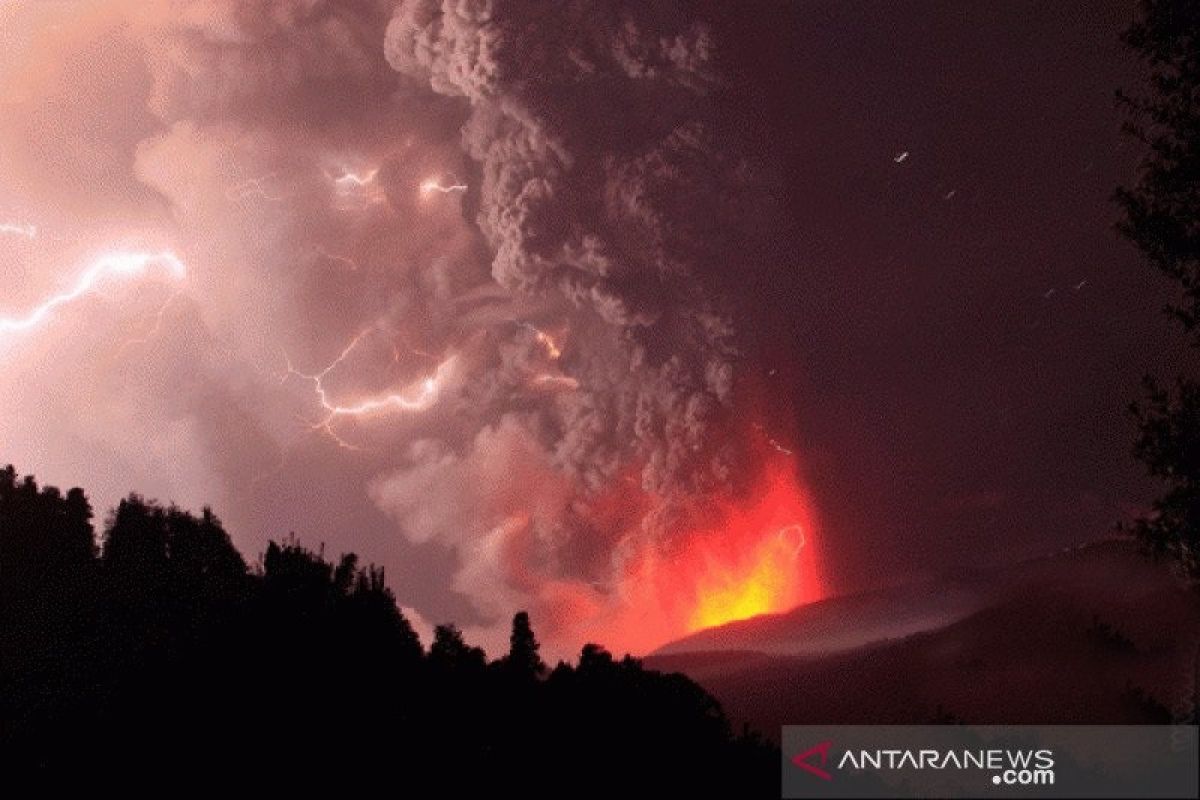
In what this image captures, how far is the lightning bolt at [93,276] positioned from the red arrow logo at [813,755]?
131 ft

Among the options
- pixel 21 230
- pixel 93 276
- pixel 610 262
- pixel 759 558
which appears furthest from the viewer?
pixel 93 276

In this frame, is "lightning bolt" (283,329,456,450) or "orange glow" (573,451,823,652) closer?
"orange glow" (573,451,823,652)

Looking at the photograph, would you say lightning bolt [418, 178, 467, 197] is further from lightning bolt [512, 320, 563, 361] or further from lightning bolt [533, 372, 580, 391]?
lightning bolt [533, 372, 580, 391]

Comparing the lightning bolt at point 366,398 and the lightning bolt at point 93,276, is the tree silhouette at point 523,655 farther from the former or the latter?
the lightning bolt at point 93,276

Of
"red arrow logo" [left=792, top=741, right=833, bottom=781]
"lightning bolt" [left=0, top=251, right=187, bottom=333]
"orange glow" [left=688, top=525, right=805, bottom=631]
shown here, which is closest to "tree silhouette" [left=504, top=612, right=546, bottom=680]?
"red arrow logo" [left=792, top=741, right=833, bottom=781]

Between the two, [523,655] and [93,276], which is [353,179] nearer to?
[93,276]

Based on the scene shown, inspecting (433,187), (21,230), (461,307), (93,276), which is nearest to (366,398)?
(461,307)

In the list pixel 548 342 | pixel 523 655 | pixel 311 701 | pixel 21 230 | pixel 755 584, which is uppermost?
pixel 21 230

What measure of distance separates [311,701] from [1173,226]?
11.1 meters

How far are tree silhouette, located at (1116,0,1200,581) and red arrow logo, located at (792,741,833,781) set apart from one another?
474 cm

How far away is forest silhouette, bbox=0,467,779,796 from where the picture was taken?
959 centimetres

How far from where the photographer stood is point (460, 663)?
12641mm

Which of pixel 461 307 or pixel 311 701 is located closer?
pixel 311 701

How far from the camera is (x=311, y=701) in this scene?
10.2 meters
